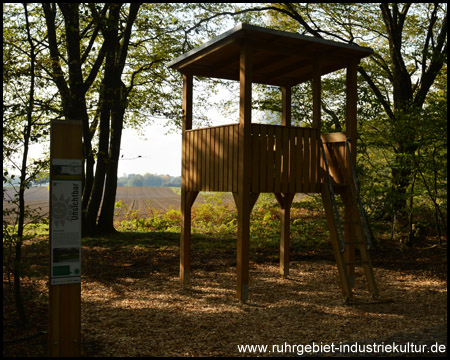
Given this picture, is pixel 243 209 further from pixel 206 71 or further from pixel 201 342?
pixel 206 71

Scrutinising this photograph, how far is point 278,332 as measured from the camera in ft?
18.9

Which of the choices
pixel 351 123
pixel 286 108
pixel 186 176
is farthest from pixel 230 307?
A: pixel 286 108

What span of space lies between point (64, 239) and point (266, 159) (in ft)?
12.9

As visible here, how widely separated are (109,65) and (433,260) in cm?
1010

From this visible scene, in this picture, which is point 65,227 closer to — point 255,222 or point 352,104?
point 352,104

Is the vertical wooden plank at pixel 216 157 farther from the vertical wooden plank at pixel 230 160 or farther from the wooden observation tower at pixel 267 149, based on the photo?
the vertical wooden plank at pixel 230 160

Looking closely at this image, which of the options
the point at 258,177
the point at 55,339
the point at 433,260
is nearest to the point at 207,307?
the point at 258,177

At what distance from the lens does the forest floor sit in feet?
17.2

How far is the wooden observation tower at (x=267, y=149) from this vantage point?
7.18m

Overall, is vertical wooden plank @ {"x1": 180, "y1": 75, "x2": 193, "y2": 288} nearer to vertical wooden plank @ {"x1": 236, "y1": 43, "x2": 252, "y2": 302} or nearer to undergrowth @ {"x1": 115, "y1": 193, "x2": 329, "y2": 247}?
vertical wooden plank @ {"x1": 236, "y1": 43, "x2": 252, "y2": 302}

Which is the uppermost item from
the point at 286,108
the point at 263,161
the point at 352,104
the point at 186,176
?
the point at 286,108

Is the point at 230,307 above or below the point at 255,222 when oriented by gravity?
below

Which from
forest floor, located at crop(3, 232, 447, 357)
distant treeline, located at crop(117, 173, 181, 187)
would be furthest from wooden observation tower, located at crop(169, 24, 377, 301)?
distant treeline, located at crop(117, 173, 181, 187)

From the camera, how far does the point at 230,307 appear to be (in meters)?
7.03
